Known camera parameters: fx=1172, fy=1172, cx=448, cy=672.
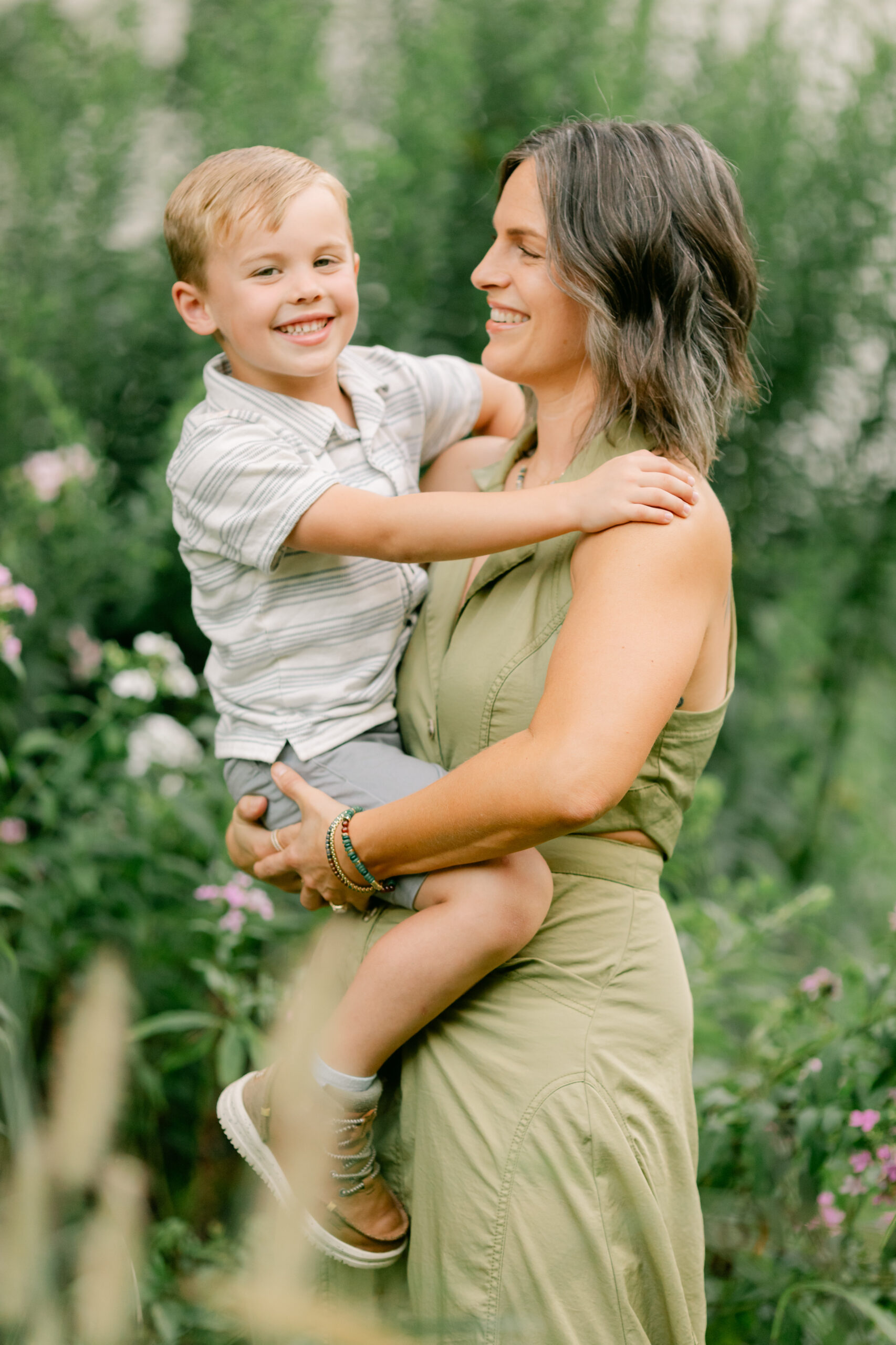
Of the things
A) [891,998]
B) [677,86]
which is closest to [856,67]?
[677,86]

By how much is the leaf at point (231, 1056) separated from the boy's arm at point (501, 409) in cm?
119

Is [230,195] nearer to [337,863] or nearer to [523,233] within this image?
[523,233]

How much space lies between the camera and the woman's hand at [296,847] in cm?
156

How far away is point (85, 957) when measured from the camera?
2.66 metres

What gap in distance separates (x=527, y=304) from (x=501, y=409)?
0.54 meters

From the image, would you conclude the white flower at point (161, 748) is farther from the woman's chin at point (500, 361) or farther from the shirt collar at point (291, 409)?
the woman's chin at point (500, 361)

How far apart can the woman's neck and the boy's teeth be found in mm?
325

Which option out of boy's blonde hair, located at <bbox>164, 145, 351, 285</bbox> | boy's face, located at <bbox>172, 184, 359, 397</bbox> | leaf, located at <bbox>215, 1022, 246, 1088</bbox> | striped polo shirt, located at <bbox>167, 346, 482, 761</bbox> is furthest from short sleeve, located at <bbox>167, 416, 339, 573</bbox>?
leaf, located at <bbox>215, 1022, 246, 1088</bbox>

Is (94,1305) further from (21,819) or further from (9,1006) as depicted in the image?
(21,819)

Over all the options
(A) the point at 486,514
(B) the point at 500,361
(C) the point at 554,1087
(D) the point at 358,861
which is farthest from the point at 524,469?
(C) the point at 554,1087

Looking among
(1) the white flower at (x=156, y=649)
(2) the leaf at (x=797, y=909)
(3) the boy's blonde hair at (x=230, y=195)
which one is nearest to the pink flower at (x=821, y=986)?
(2) the leaf at (x=797, y=909)

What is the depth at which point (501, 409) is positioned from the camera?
2098 millimetres

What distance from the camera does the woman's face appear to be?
1549 mm

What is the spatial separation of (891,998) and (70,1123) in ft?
5.09
